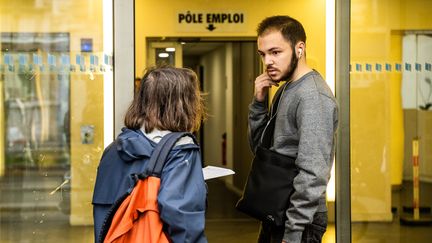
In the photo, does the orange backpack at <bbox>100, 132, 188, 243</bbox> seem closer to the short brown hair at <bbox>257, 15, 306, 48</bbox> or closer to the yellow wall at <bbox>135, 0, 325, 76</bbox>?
the short brown hair at <bbox>257, 15, 306, 48</bbox>

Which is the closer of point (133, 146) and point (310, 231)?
point (133, 146)

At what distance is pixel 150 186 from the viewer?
2213 mm

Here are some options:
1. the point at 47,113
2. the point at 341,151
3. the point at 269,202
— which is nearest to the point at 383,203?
the point at 341,151

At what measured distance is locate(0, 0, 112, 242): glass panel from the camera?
484 centimetres

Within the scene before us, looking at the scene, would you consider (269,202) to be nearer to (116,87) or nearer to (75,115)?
(116,87)

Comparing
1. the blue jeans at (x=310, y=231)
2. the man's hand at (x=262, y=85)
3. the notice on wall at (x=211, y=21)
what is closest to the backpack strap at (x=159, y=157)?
the blue jeans at (x=310, y=231)

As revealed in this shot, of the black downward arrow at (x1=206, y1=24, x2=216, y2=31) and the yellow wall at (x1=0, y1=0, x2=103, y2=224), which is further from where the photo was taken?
the black downward arrow at (x1=206, y1=24, x2=216, y2=31)

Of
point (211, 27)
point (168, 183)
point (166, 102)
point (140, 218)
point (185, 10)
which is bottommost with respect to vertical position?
point (140, 218)

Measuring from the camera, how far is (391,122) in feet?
18.9

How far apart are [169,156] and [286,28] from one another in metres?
0.85

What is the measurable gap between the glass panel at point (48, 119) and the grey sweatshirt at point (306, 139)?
2168mm

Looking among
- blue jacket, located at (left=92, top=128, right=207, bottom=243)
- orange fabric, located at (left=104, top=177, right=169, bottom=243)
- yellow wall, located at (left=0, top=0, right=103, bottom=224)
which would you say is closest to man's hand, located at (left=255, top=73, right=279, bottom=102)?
blue jacket, located at (left=92, top=128, right=207, bottom=243)

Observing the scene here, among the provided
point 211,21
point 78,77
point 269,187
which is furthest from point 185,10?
point 269,187

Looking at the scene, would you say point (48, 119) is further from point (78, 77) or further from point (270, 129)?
point (270, 129)
